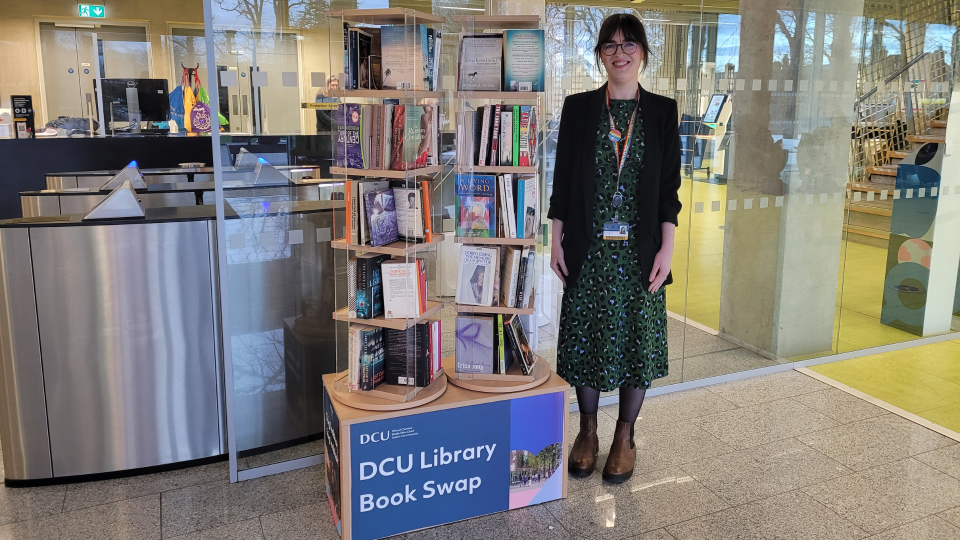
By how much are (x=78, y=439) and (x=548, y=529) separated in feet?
6.44

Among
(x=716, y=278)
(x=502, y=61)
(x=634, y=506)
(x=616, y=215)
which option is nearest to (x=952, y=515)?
(x=634, y=506)

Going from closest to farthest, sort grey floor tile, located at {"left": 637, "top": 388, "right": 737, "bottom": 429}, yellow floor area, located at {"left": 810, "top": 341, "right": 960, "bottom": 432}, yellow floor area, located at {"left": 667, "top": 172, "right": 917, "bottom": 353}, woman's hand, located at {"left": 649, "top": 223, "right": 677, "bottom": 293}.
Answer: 1. woman's hand, located at {"left": 649, "top": 223, "right": 677, "bottom": 293}
2. grey floor tile, located at {"left": 637, "top": 388, "right": 737, "bottom": 429}
3. yellow floor area, located at {"left": 810, "top": 341, "right": 960, "bottom": 432}
4. yellow floor area, located at {"left": 667, "top": 172, "right": 917, "bottom": 353}

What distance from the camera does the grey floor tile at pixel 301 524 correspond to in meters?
2.49

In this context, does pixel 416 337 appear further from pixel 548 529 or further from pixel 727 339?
pixel 727 339

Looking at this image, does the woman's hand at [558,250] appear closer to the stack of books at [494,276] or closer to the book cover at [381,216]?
the stack of books at [494,276]

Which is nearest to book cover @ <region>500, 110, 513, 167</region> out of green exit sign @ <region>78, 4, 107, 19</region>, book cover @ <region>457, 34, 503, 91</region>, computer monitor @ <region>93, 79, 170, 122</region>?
book cover @ <region>457, 34, 503, 91</region>

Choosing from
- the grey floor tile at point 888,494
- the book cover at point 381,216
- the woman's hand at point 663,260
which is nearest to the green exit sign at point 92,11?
the book cover at point 381,216

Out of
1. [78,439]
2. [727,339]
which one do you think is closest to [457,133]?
[78,439]

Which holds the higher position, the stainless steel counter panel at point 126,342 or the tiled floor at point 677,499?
the stainless steel counter panel at point 126,342

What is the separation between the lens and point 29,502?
272 centimetres

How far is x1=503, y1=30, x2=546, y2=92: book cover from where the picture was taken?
250 centimetres

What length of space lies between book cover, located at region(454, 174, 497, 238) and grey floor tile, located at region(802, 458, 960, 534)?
172cm

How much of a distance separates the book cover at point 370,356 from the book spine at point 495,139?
2.53ft

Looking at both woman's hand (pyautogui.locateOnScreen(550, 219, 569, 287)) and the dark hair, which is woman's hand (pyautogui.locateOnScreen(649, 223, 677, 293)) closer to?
woman's hand (pyautogui.locateOnScreen(550, 219, 569, 287))
